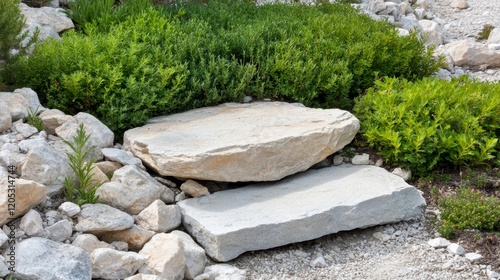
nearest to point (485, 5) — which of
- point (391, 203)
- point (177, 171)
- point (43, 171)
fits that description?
point (391, 203)

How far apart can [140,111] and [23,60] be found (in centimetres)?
129

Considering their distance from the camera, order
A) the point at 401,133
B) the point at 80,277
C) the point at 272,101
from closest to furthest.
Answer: the point at 80,277
the point at 401,133
the point at 272,101

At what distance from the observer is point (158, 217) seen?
5250 mm

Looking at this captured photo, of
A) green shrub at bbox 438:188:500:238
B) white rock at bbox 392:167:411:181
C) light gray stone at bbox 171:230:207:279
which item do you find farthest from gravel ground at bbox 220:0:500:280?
white rock at bbox 392:167:411:181

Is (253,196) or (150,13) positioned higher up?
(150,13)

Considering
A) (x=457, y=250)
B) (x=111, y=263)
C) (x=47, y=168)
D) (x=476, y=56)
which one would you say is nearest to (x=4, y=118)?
(x=47, y=168)

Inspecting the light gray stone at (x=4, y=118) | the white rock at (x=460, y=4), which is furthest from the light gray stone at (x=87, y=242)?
the white rock at (x=460, y=4)

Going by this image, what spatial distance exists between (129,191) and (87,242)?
0.73 m

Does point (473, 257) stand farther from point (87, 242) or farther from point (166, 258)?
point (87, 242)

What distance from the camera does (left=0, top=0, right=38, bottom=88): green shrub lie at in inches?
253

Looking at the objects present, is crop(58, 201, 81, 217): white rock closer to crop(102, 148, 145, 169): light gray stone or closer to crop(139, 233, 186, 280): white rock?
crop(139, 233, 186, 280): white rock

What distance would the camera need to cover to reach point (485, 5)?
12.7m

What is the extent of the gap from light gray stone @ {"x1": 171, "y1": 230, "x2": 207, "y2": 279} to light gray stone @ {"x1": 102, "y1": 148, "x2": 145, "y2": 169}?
0.92m

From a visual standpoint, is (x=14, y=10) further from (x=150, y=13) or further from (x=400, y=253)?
(x=400, y=253)
